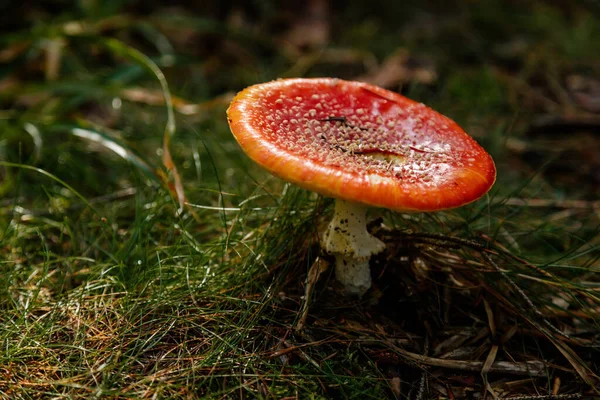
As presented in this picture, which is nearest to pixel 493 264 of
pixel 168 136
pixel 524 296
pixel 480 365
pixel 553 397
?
pixel 524 296

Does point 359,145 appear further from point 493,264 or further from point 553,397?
point 553,397


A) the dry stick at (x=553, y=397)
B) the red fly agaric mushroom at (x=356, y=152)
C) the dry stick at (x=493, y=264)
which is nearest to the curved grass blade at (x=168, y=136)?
the red fly agaric mushroom at (x=356, y=152)

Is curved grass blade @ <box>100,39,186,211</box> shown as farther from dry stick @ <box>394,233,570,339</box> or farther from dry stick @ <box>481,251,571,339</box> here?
dry stick @ <box>481,251,571,339</box>

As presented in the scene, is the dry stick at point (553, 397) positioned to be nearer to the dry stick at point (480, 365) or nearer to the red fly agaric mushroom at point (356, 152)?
the dry stick at point (480, 365)

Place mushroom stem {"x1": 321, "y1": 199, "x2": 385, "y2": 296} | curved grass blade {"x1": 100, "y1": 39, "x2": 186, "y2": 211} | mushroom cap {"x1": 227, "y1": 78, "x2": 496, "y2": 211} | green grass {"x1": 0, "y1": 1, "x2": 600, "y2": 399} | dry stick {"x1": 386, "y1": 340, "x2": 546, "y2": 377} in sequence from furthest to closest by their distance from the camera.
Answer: curved grass blade {"x1": 100, "y1": 39, "x2": 186, "y2": 211} → mushroom stem {"x1": 321, "y1": 199, "x2": 385, "y2": 296} → dry stick {"x1": 386, "y1": 340, "x2": 546, "y2": 377} → green grass {"x1": 0, "y1": 1, "x2": 600, "y2": 399} → mushroom cap {"x1": 227, "y1": 78, "x2": 496, "y2": 211}

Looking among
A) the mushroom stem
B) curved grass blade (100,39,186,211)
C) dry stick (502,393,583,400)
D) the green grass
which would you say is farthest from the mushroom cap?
dry stick (502,393,583,400)

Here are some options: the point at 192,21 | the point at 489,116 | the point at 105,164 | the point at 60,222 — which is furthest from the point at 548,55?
the point at 60,222

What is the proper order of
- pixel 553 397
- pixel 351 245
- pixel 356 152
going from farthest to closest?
pixel 351 245 → pixel 356 152 → pixel 553 397

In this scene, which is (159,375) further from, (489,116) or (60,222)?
(489,116)
